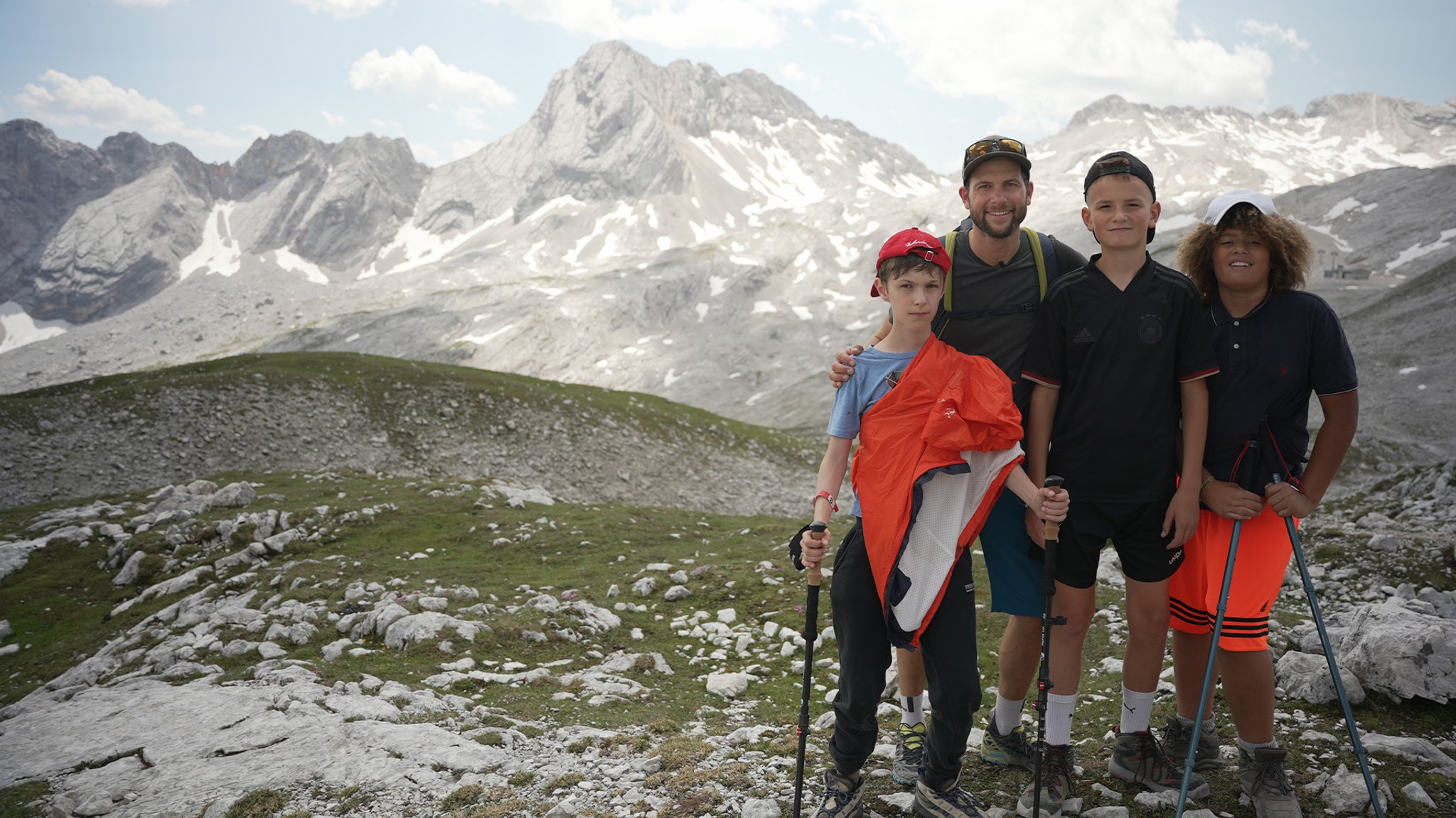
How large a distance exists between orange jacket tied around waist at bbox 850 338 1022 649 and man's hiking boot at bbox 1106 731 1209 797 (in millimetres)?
2477

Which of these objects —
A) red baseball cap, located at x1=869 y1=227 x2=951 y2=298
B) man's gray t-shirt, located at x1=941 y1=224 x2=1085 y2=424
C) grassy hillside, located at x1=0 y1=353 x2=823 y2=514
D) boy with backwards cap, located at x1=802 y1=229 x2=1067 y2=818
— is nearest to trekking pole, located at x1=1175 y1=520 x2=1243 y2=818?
boy with backwards cap, located at x1=802 y1=229 x2=1067 y2=818

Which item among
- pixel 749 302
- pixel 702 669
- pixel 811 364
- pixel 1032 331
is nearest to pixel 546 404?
pixel 702 669

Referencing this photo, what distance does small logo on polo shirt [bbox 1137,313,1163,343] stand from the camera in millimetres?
5441

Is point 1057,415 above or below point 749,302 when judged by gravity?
below

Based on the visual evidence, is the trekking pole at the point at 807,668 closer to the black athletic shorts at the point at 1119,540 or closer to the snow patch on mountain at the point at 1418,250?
the black athletic shorts at the point at 1119,540

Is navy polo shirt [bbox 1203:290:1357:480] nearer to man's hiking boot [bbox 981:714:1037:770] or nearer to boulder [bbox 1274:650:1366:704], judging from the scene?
man's hiking boot [bbox 981:714:1037:770]

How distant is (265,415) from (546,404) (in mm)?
12377

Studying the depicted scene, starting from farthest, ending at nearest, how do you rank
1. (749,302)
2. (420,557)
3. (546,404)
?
(749,302) < (546,404) < (420,557)

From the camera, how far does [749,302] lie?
543 ft

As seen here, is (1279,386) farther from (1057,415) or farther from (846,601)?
(846,601)

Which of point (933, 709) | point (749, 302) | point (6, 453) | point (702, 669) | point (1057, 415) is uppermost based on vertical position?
point (749, 302)

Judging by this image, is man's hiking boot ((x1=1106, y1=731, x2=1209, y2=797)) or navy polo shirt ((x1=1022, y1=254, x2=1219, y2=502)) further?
man's hiking boot ((x1=1106, y1=731, x2=1209, y2=797))

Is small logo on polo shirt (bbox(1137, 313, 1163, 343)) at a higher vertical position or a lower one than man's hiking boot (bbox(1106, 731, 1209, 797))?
higher

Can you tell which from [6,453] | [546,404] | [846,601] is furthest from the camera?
[546,404]
